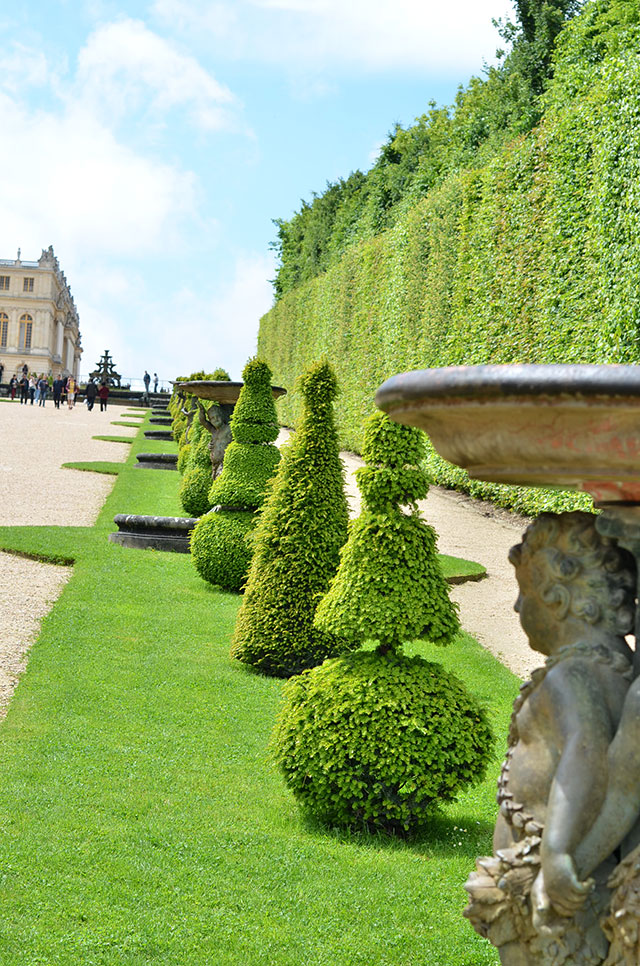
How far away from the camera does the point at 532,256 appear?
14102mm

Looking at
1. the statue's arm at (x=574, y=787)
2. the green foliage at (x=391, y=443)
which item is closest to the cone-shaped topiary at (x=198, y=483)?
the green foliage at (x=391, y=443)

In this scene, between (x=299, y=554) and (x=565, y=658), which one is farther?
(x=299, y=554)

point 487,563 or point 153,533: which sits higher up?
point 487,563

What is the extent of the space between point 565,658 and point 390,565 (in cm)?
251

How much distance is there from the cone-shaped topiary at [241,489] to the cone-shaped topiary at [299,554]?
91.5 inches

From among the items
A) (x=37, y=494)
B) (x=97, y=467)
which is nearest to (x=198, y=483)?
(x=37, y=494)

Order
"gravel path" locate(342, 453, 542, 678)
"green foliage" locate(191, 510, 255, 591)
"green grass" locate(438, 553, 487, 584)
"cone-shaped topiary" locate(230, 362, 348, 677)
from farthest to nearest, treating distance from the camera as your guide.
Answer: "green grass" locate(438, 553, 487, 584) → "green foliage" locate(191, 510, 255, 591) → "gravel path" locate(342, 453, 542, 678) → "cone-shaped topiary" locate(230, 362, 348, 677)

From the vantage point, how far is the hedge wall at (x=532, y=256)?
1100 cm

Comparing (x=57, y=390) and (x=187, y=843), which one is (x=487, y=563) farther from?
(x=57, y=390)

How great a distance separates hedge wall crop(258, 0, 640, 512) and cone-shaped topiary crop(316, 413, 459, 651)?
6.21m

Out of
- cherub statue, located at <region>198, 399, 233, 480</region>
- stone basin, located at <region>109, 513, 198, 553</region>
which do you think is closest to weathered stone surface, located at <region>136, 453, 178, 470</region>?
cherub statue, located at <region>198, 399, 233, 480</region>

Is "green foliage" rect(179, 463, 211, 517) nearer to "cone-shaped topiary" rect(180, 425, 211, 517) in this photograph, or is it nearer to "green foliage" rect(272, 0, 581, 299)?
"cone-shaped topiary" rect(180, 425, 211, 517)

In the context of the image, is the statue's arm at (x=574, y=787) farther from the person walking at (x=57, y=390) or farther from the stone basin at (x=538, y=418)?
the person walking at (x=57, y=390)

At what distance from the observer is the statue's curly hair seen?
2.23 metres
